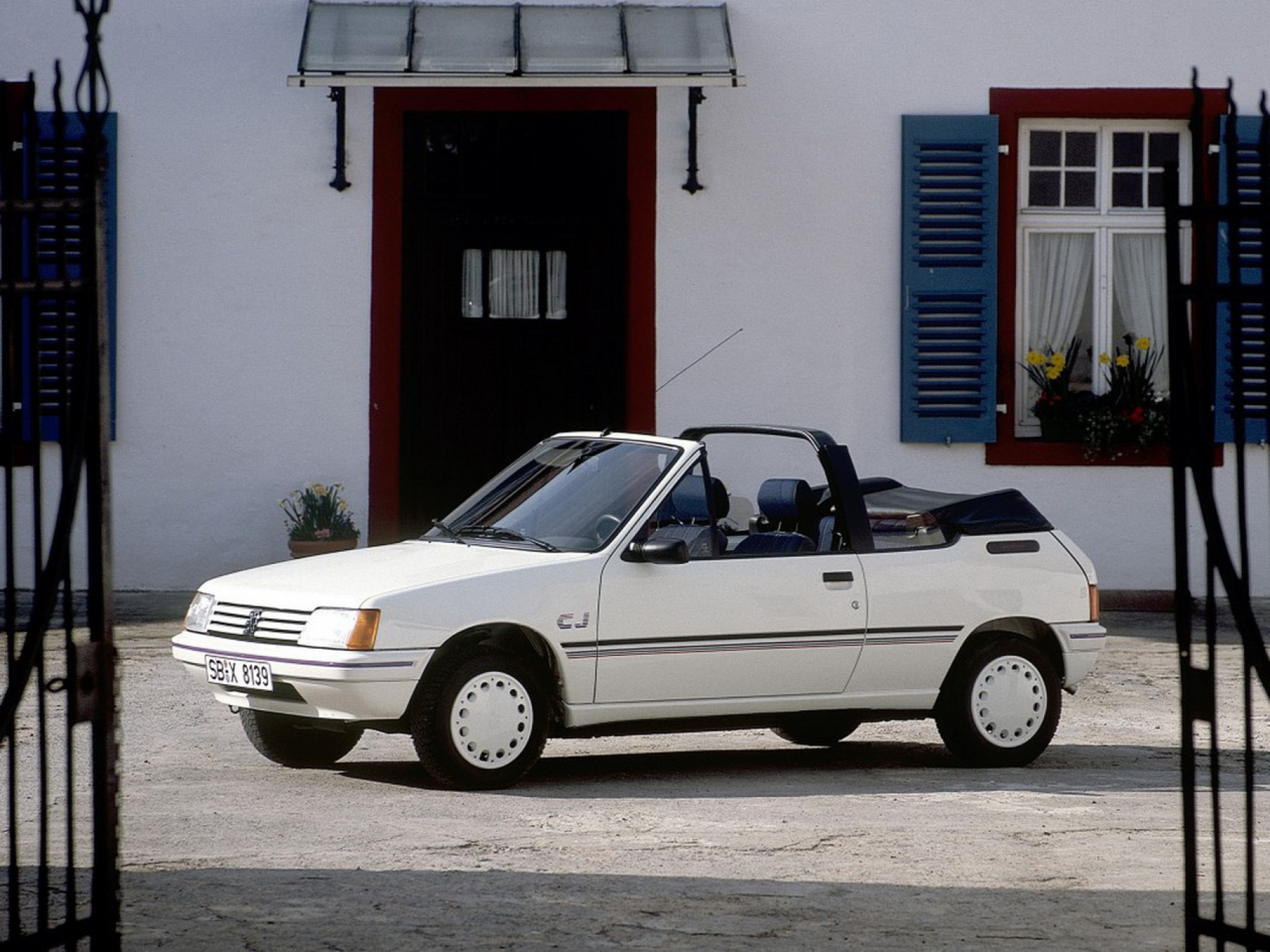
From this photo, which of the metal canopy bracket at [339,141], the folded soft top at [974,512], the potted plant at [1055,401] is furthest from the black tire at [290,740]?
the potted plant at [1055,401]

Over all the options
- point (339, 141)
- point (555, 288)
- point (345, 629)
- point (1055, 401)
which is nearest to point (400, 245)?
point (339, 141)

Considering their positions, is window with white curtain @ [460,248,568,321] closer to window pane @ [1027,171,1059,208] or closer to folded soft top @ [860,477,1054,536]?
window pane @ [1027,171,1059,208]

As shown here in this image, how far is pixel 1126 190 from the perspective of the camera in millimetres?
15641

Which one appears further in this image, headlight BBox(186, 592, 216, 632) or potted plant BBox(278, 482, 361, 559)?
potted plant BBox(278, 482, 361, 559)

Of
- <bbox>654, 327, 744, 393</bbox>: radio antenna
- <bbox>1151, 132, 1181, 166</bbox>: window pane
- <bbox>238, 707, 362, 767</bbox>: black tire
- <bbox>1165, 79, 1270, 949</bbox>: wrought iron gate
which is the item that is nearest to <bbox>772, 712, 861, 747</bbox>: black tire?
<bbox>238, 707, 362, 767</bbox>: black tire

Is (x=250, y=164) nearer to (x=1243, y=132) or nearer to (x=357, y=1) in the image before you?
(x=357, y=1)

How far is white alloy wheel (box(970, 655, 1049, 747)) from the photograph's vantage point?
29.5 feet

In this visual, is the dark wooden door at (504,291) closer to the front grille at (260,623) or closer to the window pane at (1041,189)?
the window pane at (1041,189)

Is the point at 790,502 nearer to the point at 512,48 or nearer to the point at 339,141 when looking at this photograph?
the point at 512,48

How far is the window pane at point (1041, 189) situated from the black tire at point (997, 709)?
717 cm

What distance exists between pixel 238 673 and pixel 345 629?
0.56m

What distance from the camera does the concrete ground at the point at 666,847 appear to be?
18.7 feet

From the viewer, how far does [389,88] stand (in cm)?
1500

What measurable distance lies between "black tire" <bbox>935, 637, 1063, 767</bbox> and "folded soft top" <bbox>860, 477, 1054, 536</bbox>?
0.53m
